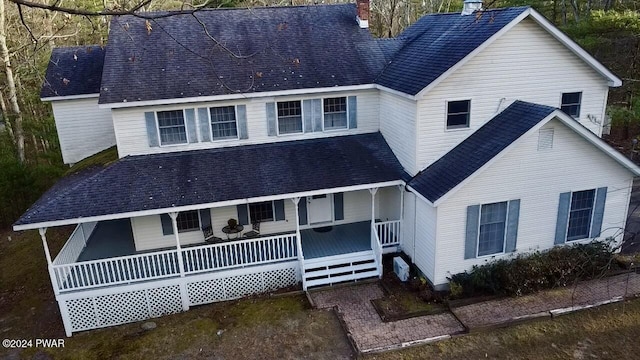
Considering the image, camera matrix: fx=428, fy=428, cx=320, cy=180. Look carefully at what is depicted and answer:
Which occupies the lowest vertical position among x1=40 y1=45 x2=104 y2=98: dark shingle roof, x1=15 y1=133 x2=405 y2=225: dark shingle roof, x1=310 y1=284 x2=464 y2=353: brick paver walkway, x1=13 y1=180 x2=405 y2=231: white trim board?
x1=310 y1=284 x2=464 y2=353: brick paver walkway

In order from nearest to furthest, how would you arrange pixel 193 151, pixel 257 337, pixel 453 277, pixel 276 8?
pixel 257 337 < pixel 453 277 < pixel 193 151 < pixel 276 8

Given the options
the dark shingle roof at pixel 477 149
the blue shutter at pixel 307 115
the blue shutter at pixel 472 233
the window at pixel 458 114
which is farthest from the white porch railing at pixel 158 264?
the window at pixel 458 114

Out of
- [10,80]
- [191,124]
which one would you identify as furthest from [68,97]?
[10,80]

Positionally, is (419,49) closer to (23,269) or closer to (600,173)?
(600,173)

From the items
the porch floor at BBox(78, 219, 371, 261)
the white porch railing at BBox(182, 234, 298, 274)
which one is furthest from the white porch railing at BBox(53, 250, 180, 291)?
the porch floor at BBox(78, 219, 371, 261)

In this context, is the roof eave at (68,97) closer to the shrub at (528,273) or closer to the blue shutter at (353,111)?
the blue shutter at (353,111)

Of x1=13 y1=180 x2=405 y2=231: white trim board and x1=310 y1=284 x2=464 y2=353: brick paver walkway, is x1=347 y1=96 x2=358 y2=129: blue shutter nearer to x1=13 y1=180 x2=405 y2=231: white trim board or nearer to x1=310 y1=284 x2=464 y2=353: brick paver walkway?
x1=13 y1=180 x2=405 y2=231: white trim board

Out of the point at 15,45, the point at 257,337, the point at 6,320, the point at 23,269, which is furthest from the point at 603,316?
the point at 15,45
